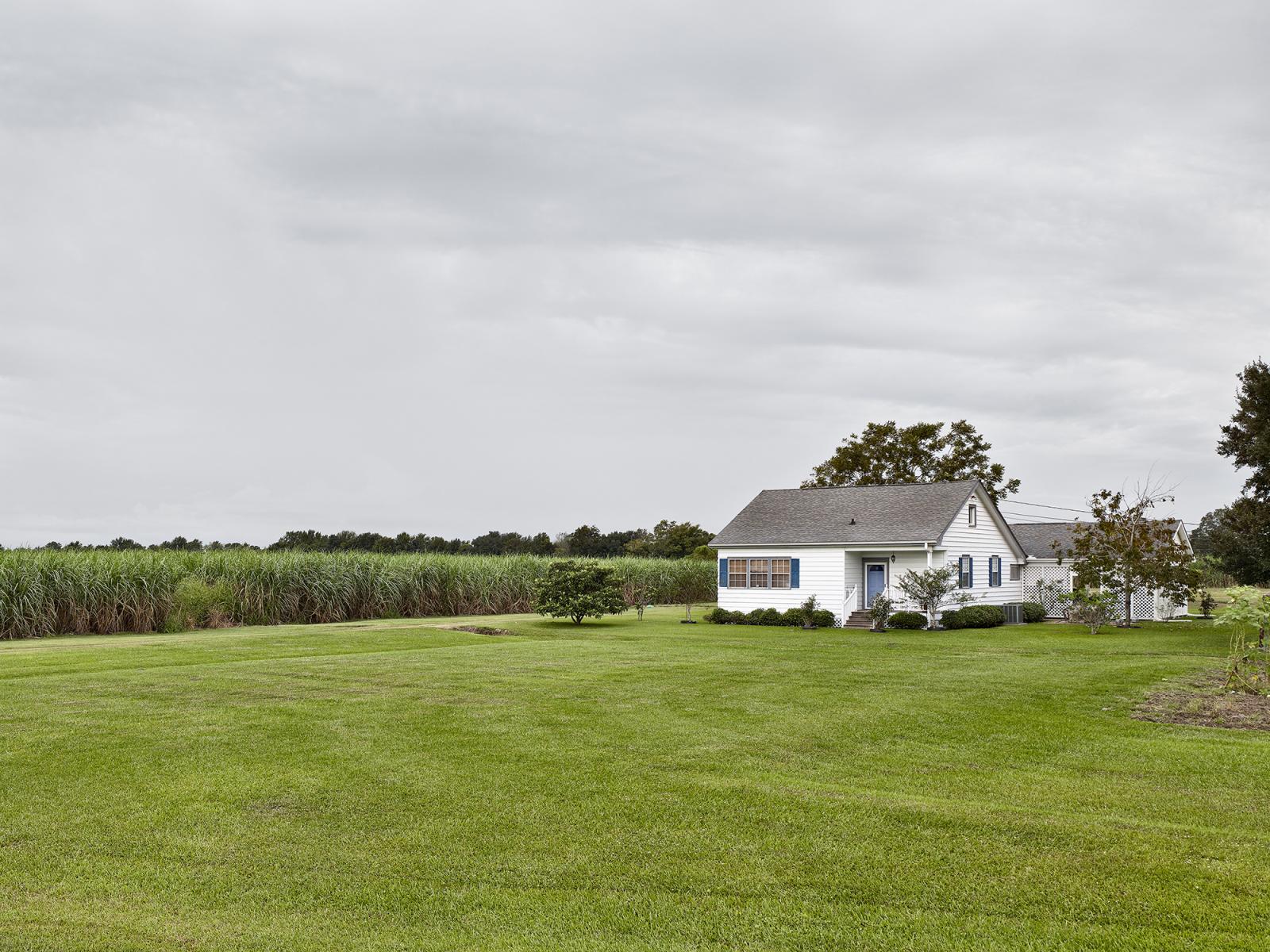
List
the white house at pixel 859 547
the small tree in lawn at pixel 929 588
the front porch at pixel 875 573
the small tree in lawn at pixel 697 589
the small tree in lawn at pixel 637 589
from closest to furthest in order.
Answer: the small tree in lawn at pixel 929 588 → the front porch at pixel 875 573 → the white house at pixel 859 547 → the small tree in lawn at pixel 637 589 → the small tree in lawn at pixel 697 589

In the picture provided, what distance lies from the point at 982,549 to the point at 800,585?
706cm

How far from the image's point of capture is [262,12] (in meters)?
15.3

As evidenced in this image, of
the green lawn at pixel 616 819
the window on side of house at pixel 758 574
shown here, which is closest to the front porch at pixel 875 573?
the window on side of house at pixel 758 574

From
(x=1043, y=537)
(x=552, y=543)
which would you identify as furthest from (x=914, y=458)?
(x=552, y=543)

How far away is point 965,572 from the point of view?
3288 cm

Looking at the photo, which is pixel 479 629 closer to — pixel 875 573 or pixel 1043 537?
pixel 875 573

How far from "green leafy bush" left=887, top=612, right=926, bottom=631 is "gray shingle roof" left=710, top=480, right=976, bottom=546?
245 cm

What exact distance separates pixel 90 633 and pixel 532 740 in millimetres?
20976

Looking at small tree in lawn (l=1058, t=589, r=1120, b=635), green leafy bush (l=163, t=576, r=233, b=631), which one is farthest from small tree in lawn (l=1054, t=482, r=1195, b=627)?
green leafy bush (l=163, t=576, r=233, b=631)

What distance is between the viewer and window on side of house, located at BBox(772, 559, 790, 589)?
3309 cm

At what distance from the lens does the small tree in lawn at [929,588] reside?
29.5 meters

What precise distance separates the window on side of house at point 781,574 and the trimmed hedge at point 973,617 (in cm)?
521

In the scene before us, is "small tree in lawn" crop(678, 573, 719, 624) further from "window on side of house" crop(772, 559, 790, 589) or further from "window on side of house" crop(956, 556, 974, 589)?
"window on side of house" crop(956, 556, 974, 589)

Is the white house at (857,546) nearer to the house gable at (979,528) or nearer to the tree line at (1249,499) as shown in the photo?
the house gable at (979,528)
